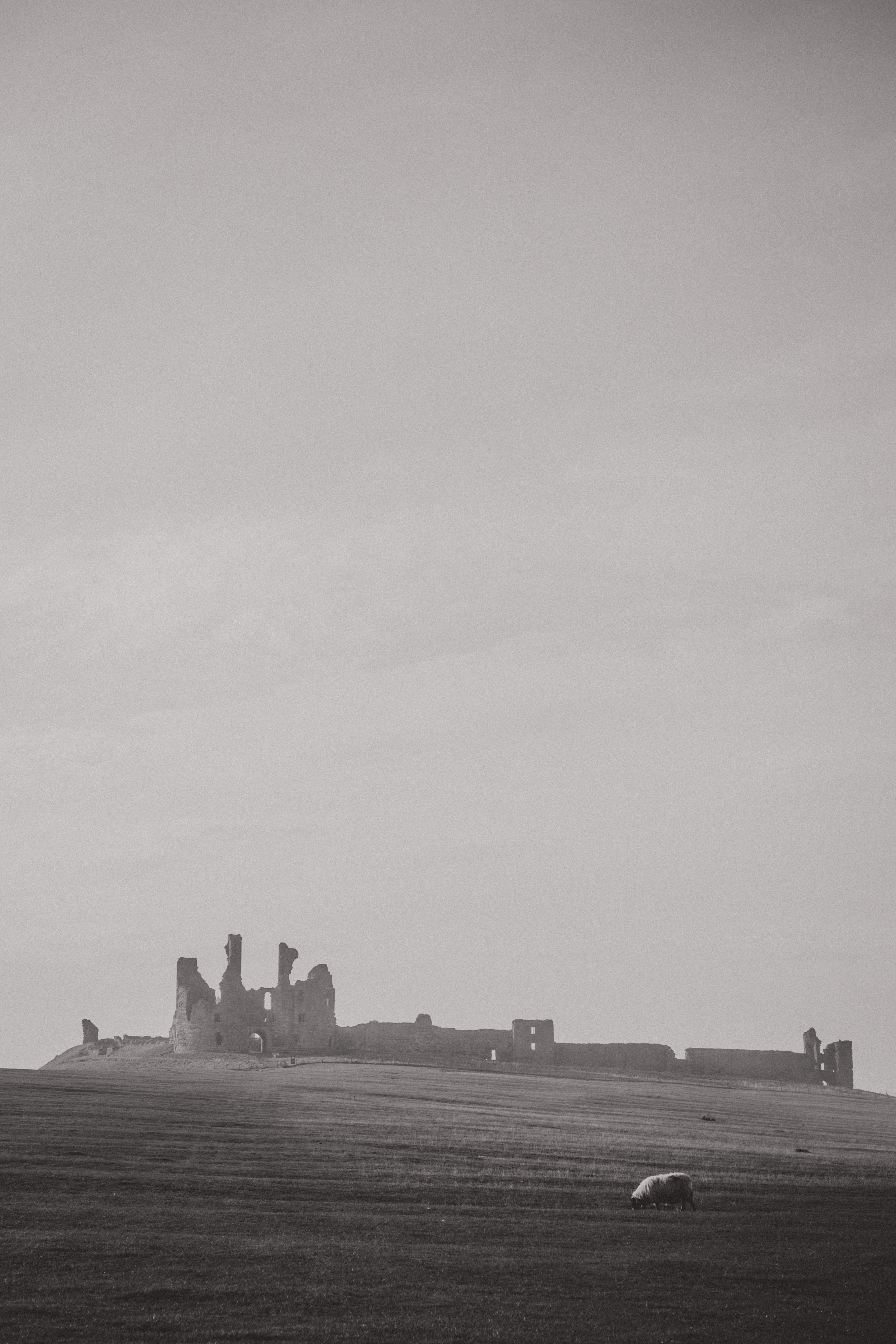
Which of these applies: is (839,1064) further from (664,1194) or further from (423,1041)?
(664,1194)

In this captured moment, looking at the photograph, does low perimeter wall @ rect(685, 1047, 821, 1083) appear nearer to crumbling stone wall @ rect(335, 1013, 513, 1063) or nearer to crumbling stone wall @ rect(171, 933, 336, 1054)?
crumbling stone wall @ rect(335, 1013, 513, 1063)

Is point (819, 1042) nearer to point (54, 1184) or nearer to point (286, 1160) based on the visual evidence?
point (286, 1160)

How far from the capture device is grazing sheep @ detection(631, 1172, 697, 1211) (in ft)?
94.6

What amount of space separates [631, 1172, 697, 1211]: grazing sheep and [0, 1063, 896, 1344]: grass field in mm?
559

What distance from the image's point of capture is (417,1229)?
2509 cm

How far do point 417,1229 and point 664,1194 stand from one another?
6720 millimetres

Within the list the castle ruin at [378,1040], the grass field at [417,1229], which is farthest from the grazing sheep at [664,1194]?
the castle ruin at [378,1040]

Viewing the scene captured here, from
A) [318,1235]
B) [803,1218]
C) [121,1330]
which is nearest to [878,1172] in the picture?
[803,1218]

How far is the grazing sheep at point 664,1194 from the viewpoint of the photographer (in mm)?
28844

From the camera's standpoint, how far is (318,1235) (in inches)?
940

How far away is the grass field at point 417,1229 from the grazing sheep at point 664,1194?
0.56 m

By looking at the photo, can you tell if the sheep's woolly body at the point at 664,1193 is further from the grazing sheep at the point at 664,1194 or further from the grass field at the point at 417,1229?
the grass field at the point at 417,1229

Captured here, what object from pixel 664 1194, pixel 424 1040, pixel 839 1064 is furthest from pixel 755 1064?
pixel 664 1194

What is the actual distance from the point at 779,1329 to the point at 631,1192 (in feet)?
35.9
